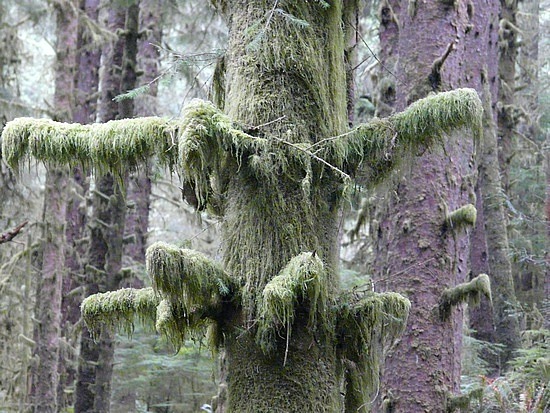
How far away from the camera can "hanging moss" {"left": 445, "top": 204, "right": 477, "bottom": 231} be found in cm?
670

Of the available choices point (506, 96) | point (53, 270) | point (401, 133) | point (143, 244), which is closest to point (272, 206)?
point (401, 133)

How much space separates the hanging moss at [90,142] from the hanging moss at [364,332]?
1.11m

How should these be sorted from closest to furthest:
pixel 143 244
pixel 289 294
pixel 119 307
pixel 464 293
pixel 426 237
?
pixel 289 294, pixel 119 307, pixel 464 293, pixel 426 237, pixel 143 244

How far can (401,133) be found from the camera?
11.8 feet

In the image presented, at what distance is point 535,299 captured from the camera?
17469mm

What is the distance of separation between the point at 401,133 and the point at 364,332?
957 mm

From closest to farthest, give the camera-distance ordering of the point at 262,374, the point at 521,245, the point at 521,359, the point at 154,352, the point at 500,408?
the point at 262,374 < the point at 500,408 < the point at 521,359 < the point at 154,352 < the point at 521,245

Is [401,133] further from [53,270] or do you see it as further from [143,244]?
[143,244]

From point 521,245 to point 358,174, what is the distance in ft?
44.6

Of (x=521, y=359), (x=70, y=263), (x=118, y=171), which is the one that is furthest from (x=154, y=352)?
(x=118, y=171)

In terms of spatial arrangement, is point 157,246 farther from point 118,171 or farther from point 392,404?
point 392,404

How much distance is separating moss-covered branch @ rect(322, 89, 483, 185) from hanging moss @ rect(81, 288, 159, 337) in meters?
1.15

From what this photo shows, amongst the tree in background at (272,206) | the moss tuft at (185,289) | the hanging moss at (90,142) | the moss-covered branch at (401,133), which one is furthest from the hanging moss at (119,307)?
the moss-covered branch at (401,133)

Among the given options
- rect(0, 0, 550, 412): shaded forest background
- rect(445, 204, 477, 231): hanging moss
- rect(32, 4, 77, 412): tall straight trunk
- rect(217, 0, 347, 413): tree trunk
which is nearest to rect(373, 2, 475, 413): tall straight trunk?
rect(445, 204, 477, 231): hanging moss
